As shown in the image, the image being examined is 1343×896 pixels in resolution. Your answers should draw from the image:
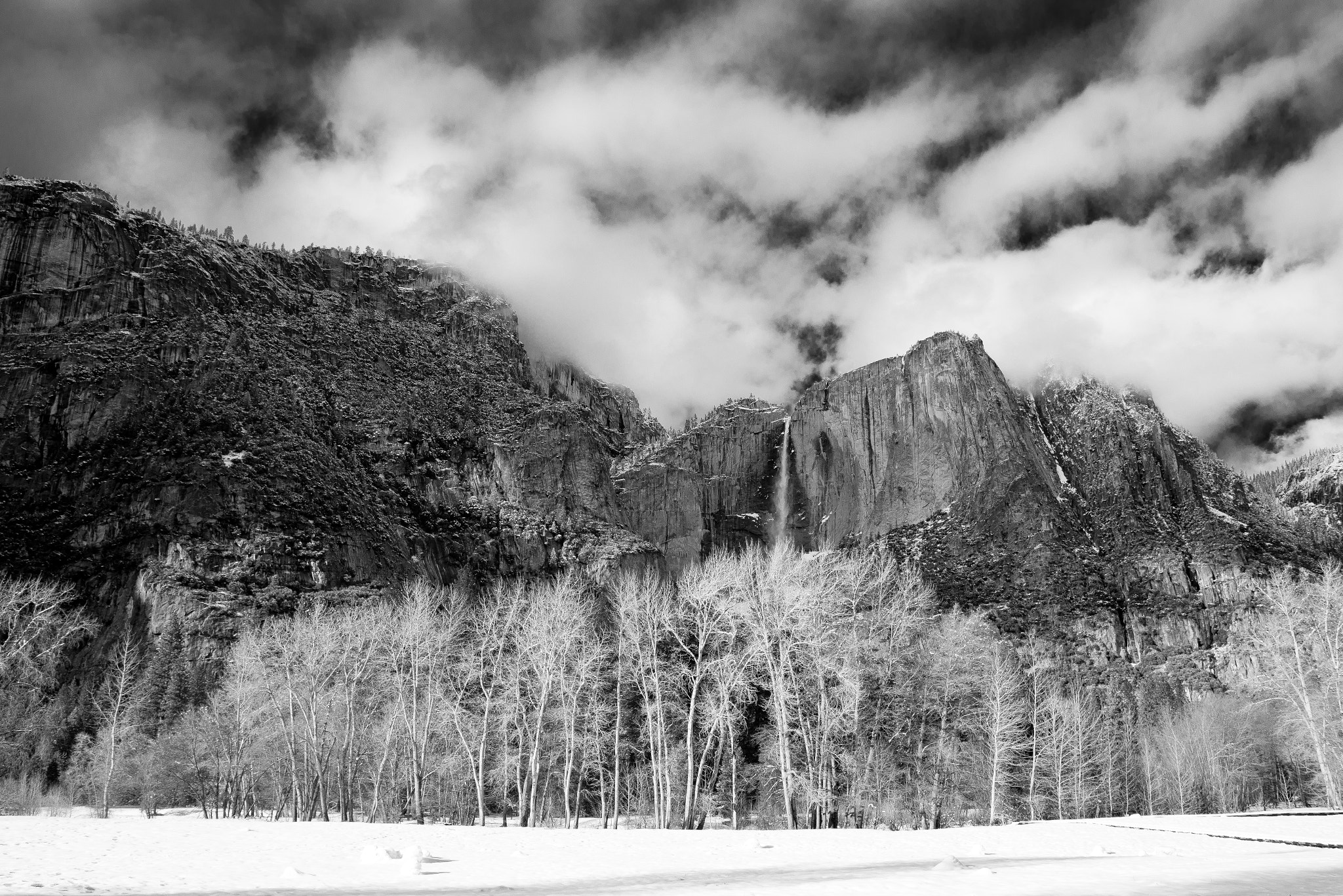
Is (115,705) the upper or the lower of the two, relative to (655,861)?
upper

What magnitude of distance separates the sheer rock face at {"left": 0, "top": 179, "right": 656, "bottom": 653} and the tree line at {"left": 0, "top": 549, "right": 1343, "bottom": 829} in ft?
139

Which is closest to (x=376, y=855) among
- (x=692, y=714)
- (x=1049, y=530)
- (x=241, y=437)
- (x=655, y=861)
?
(x=655, y=861)

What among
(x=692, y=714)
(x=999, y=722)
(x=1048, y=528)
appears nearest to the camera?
(x=692, y=714)

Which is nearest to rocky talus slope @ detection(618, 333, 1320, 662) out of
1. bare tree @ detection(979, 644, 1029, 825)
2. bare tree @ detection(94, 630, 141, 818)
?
bare tree @ detection(979, 644, 1029, 825)

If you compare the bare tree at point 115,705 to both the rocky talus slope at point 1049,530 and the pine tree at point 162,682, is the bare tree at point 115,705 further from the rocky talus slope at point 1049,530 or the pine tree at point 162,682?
the rocky talus slope at point 1049,530

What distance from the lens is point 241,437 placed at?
390 ft

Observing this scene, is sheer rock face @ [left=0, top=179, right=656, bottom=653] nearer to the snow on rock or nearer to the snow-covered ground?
the snow-covered ground

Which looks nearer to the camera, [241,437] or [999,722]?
Result: [999,722]

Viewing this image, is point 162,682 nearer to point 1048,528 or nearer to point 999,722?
point 999,722

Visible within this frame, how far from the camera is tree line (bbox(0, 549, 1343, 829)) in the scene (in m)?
37.4

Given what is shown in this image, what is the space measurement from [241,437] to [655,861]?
116541 mm

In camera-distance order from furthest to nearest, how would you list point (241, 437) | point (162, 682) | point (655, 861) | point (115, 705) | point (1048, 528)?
point (1048, 528), point (241, 437), point (162, 682), point (115, 705), point (655, 861)

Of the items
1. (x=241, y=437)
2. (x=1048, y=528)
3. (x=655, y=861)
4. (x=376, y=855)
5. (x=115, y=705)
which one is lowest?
(x=655, y=861)

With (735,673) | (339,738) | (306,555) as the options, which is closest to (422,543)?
(306,555)
